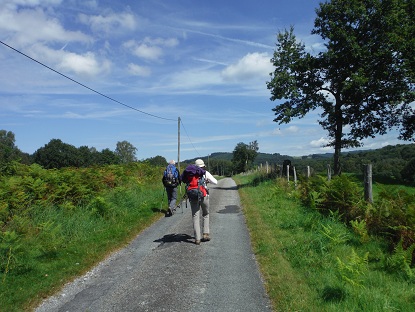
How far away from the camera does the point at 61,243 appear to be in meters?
8.25

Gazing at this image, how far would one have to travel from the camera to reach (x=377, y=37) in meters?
24.3

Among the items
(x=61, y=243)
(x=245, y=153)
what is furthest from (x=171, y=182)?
(x=245, y=153)

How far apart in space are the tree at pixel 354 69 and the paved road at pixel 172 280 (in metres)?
19.1

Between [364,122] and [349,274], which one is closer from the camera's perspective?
[349,274]

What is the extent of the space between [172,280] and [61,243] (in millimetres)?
3592

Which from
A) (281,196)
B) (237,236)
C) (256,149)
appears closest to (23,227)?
(237,236)

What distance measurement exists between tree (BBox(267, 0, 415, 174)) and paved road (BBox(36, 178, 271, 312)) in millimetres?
19067

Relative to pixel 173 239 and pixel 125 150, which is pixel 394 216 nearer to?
pixel 173 239

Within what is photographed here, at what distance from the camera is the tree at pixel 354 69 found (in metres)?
23.8

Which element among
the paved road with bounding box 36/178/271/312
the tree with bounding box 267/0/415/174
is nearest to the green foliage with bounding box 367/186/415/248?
the paved road with bounding box 36/178/271/312

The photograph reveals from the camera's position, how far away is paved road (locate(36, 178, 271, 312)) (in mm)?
5238

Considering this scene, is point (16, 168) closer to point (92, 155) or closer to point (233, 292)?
point (233, 292)

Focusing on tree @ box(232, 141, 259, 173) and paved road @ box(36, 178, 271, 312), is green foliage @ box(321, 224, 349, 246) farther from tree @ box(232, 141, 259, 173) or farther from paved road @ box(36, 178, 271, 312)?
tree @ box(232, 141, 259, 173)

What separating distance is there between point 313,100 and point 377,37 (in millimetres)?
6194
